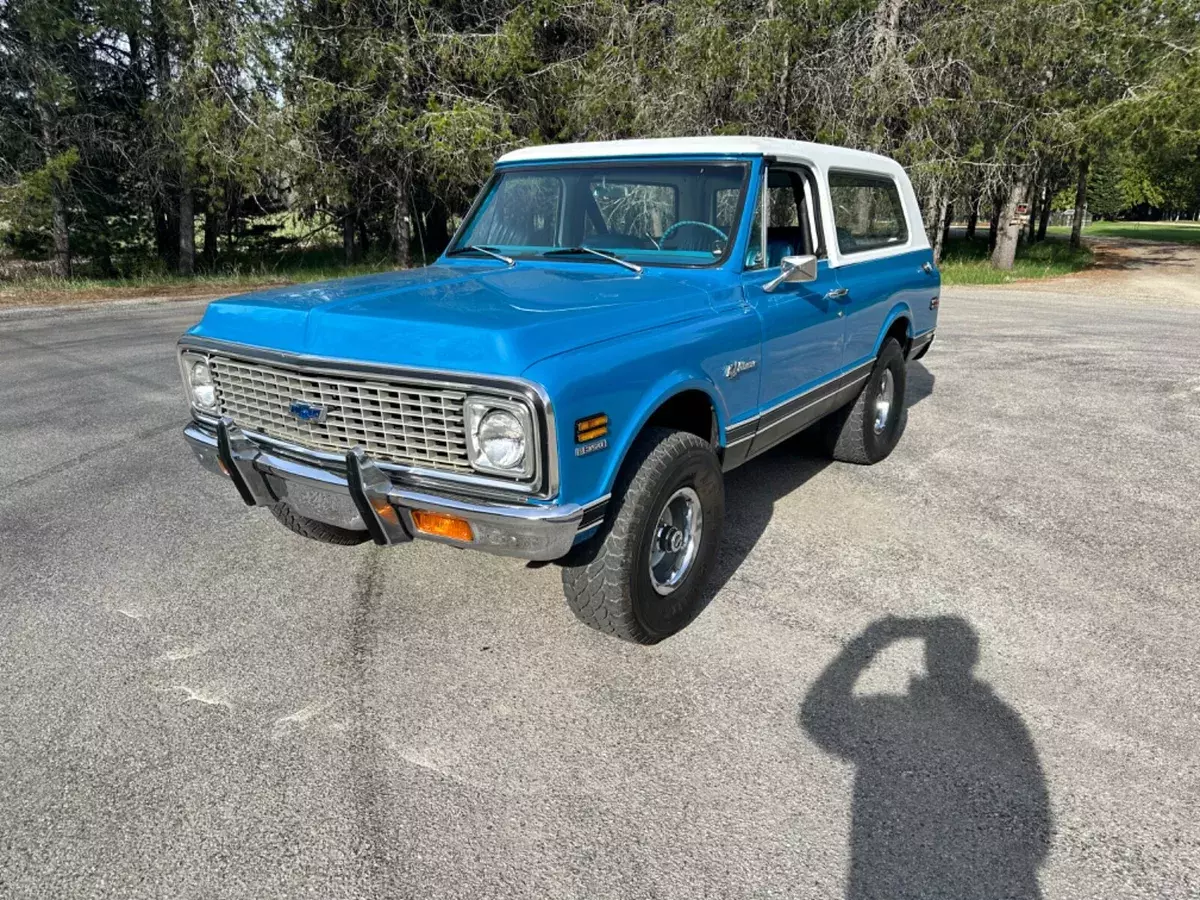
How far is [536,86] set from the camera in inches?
736

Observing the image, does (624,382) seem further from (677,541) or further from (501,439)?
(677,541)

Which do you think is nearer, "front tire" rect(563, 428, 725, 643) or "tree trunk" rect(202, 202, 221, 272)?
"front tire" rect(563, 428, 725, 643)

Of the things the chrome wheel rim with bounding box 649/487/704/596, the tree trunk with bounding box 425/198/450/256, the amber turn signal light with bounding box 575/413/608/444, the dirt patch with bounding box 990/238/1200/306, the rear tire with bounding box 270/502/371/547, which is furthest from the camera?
the tree trunk with bounding box 425/198/450/256

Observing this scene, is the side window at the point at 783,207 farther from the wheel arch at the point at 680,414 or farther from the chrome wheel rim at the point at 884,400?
the chrome wheel rim at the point at 884,400

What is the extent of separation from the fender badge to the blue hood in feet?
1.08

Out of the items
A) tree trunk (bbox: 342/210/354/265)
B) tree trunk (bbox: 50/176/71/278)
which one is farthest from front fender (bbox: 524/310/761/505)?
tree trunk (bbox: 342/210/354/265)

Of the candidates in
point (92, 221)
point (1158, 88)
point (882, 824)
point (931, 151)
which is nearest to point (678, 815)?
point (882, 824)

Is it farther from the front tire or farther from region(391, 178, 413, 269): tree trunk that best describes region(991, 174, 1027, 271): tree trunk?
the front tire

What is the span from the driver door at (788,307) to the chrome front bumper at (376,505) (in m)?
1.48

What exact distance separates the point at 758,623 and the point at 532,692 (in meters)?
1.06

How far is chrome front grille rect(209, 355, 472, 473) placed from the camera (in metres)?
2.85

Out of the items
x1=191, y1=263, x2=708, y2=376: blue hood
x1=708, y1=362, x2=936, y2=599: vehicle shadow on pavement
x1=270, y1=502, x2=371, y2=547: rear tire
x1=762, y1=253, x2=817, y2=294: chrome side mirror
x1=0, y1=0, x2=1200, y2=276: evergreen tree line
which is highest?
x1=0, y1=0, x2=1200, y2=276: evergreen tree line

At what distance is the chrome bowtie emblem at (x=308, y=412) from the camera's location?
122 inches

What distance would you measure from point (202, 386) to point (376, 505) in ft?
4.12
